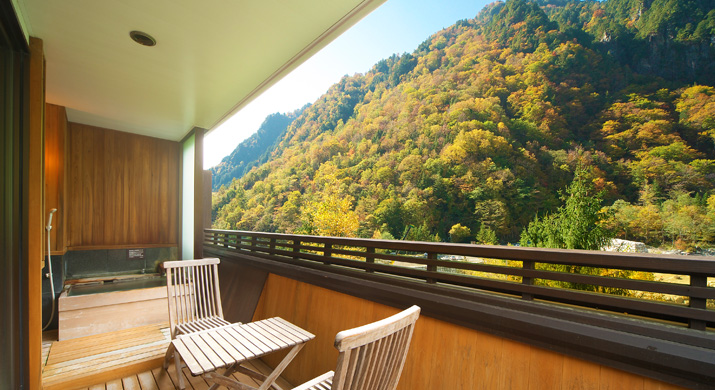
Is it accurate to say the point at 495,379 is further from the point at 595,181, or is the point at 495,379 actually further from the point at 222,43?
the point at 595,181

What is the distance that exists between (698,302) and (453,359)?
2.90 ft

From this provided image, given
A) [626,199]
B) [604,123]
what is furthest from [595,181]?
[604,123]

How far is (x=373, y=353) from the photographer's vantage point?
3.39 feet

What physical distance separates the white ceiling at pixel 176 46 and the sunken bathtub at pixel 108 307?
201 cm

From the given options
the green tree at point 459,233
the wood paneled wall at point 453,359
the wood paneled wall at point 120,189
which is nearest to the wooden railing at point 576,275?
the wood paneled wall at point 453,359

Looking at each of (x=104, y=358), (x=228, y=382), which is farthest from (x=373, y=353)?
(x=104, y=358)

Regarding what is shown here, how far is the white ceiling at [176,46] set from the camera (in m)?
1.89

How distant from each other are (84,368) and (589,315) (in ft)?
10.6

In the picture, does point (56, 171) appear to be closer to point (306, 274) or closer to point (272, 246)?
point (272, 246)

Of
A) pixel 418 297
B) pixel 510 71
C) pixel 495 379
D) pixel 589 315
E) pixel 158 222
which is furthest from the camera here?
pixel 510 71

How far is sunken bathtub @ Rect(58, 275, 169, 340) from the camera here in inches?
122

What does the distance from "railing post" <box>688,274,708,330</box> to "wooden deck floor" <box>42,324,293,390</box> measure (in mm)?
2274

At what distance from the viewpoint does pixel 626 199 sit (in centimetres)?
2047

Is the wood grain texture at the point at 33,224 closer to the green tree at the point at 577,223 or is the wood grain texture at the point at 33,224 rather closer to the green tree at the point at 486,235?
the green tree at the point at 486,235
